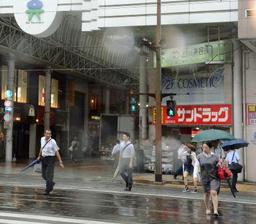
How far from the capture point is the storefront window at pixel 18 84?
36859mm

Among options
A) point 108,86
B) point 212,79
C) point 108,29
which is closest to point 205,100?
point 212,79

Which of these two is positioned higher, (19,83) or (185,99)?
(19,83)

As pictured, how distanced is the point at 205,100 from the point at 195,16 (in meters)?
3.95

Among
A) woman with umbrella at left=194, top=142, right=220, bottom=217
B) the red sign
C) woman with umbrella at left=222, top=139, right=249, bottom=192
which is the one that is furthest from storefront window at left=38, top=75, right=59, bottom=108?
woman with umbrella at left=194, top=142, right=220, bottom=217

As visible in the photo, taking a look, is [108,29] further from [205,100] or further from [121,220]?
[121,220]

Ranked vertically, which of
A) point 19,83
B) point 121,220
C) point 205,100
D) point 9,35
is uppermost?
point 9,35

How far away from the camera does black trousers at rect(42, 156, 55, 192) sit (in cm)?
1515

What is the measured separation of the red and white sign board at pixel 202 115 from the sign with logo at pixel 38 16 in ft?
22.8

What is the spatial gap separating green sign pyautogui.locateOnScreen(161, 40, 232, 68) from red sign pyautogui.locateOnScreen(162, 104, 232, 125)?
2.08 metres

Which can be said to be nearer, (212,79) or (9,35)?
(212,79)

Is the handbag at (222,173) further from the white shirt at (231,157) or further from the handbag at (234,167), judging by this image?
the white shirt at (231,157)

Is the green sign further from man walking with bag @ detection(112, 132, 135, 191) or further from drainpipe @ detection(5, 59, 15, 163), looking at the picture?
drainpipe @ detection(5, 59, 15, 163)

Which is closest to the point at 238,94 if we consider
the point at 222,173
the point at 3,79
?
the point at 222,173

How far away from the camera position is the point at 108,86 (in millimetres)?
53844
